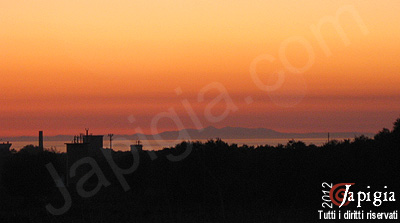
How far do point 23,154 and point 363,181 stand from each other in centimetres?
3367

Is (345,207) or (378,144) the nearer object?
(345,207)

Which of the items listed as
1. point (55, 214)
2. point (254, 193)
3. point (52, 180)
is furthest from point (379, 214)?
point (52, 180)

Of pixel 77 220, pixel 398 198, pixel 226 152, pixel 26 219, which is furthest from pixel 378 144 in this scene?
pixel 26 219

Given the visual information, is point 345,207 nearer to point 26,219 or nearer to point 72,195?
point 26,219

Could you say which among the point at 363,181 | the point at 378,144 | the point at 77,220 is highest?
the point at 378,144

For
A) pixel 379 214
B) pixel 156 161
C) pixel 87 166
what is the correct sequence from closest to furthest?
pixel 379 214
pixel 156 161
pixel 87 166

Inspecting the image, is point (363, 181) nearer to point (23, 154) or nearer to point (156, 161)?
point (156, 161)

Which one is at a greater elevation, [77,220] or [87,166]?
[87,166]

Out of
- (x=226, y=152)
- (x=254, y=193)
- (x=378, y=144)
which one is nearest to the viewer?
(x=378, y=144)

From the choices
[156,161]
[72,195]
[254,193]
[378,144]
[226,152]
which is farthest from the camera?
[72,195]

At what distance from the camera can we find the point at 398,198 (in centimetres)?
3459

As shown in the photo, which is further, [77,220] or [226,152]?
[226,152]

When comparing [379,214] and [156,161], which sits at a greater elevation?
[156,161]

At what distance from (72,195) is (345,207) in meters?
34.7
